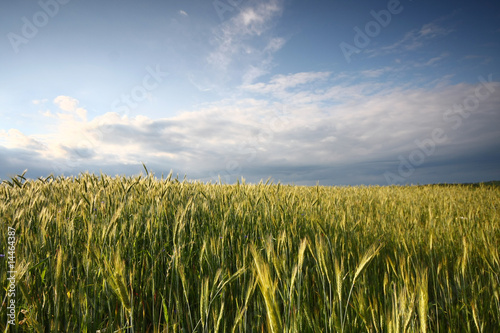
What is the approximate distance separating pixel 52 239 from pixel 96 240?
1.31 ft

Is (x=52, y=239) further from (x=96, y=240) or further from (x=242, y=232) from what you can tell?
(x=242, y=232)

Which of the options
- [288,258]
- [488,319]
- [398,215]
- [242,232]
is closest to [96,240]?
[242,232]

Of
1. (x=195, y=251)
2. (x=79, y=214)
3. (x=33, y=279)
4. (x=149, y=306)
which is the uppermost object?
(x=79, y=214)

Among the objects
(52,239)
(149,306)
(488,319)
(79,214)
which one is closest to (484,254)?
(488,319)

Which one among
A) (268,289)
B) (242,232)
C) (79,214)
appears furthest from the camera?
(79,214)

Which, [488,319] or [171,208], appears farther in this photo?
[171,208]

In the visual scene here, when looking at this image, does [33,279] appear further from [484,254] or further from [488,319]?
[484,254]

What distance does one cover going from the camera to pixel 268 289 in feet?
2.91

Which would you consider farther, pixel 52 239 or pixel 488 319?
pixel 52 239

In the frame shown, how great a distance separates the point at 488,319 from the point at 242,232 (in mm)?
1647

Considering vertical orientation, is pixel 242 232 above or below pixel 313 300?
above

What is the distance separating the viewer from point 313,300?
61.6 inches

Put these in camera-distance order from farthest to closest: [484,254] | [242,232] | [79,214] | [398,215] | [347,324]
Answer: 1. [398,215]
2. [79,214]
3. [242,232]
4. [484,254]
5. [347,324]

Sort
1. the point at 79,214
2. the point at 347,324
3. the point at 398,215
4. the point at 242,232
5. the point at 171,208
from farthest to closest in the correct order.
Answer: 1. the point at 398,215
2. the point at 171,208
3. the point at 79,214
4. the point at 242,232
5. the point at 347,324
